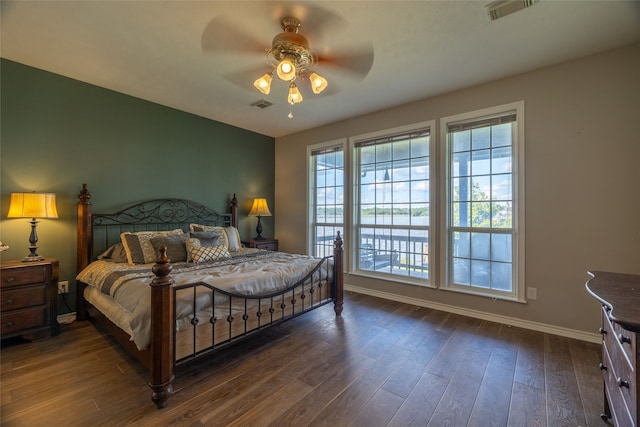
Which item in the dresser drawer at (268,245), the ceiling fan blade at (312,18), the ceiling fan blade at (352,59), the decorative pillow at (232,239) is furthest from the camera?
the dresser drawer at (268,245)

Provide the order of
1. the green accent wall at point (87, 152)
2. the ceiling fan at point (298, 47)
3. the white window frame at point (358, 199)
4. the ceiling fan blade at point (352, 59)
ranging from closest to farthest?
the ceiling fan at point (298, 47)
the ceiling fan blade at point (352, 59)
the green accent wall at point (87, 152)
the white window frame at point (358, 199)

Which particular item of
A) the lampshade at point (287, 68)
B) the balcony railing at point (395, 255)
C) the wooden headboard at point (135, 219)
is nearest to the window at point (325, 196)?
the balcony railing at point (395, 255)

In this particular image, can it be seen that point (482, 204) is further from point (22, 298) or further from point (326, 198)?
point (22, 298)

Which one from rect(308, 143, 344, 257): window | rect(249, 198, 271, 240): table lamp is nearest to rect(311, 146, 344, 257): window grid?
rect(308, 143, 344, 257): window

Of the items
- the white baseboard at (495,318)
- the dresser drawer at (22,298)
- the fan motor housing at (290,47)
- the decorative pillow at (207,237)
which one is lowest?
the white baseboard at (495,318)

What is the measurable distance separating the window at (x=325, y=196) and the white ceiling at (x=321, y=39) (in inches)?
53.8

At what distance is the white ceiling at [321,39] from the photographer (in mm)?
2029

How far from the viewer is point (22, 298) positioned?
8.07ft

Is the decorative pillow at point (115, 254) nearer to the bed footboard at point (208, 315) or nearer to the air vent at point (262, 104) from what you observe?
the bed footboard at point (208, 315)

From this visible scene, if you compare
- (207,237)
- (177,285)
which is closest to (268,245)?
(207,237)

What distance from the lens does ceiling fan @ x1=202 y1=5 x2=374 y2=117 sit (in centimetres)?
210

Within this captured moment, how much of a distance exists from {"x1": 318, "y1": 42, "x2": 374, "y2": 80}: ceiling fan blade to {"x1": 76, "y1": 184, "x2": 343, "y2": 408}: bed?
6.26ft

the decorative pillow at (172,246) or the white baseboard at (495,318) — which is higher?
the decorative pillow at (172,246)

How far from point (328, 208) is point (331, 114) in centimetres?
151
